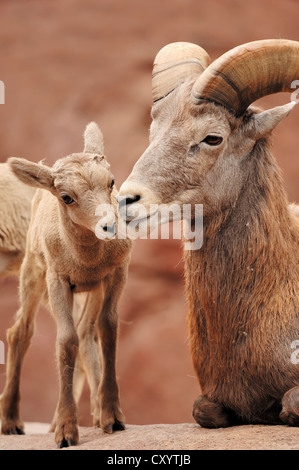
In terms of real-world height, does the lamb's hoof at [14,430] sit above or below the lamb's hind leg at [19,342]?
below

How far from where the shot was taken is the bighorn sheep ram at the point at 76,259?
4672 millimetres

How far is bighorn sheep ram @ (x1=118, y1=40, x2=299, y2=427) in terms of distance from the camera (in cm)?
430

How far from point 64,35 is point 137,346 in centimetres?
428

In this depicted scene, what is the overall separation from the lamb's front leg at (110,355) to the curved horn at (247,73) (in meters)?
1.42

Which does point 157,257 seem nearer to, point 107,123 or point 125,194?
point 107,123

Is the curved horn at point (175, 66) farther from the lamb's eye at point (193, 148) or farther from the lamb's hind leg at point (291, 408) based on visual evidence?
the lamb's hind leg at point (291, 408)

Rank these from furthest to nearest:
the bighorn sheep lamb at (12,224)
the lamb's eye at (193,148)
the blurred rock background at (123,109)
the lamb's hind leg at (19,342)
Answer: the blurred rock background at (123,109) < the bighorn sheep lamb at (12,224) < the lamb's hind leg at (19,342) < the lamb's eye at (193,148)

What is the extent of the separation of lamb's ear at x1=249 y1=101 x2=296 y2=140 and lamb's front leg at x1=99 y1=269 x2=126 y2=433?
1.36m

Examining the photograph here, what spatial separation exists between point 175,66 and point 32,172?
1099 millimetres

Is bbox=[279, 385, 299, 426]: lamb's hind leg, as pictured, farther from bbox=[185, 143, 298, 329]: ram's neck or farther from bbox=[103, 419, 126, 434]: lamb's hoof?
bbox=[103, 419, 126, 434]: lamb's hoof

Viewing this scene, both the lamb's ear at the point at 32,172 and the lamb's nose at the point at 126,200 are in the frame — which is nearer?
the lamb's nose at the point at 126,200

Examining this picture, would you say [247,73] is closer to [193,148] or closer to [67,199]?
[193,148]

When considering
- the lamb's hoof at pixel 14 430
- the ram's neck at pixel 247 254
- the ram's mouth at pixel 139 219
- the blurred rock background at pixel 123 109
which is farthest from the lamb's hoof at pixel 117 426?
the blurred rock background at pixel 123 109

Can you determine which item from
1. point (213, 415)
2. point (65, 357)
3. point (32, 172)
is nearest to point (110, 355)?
point (65, 357)
